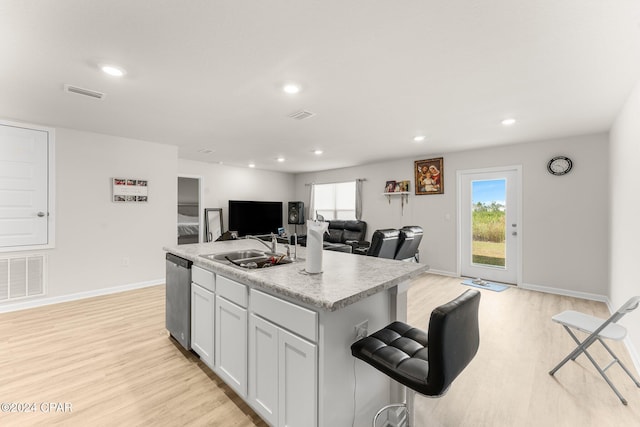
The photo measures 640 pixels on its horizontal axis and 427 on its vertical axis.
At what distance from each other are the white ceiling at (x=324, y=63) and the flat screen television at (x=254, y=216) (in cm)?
334

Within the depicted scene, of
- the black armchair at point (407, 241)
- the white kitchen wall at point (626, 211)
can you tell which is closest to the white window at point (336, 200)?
the black armchair at point (407, 241)


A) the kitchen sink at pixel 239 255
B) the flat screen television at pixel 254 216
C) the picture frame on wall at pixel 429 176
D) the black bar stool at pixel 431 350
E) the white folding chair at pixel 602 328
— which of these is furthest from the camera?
the flat screen television at pixel 254 216

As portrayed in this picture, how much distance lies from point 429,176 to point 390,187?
906mm

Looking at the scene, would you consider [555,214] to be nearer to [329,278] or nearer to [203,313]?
[329,278]

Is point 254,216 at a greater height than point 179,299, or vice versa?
point 254,216

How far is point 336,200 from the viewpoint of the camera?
7.93 m

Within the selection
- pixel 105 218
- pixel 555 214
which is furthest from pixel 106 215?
pixel 555 214

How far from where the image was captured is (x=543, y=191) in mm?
4566

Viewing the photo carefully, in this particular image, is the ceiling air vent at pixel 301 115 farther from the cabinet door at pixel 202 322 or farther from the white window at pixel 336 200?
the white window at pixel 336 200

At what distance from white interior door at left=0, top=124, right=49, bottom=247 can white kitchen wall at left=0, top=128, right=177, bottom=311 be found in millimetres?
159

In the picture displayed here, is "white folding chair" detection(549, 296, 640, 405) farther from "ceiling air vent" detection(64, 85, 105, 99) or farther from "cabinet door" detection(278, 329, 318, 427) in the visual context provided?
"ceiling air vent" detection(64, 85, 105, 99)

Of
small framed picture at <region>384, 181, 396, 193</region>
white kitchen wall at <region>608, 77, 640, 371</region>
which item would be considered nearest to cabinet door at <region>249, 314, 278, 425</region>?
white kitchen wall at <region>608, 77, 640, 371</region>

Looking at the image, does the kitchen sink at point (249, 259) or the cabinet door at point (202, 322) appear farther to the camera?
the cabinet door at point (202, 322)

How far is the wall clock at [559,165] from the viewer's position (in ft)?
14.2
